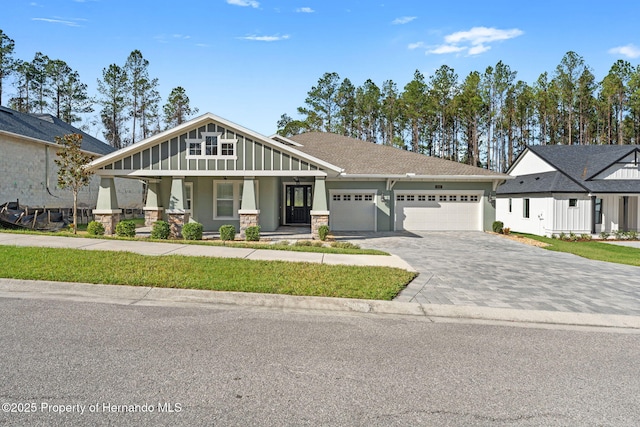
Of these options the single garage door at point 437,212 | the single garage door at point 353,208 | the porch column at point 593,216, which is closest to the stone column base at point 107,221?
the single garage door at point 353,208

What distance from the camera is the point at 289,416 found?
3.11 m

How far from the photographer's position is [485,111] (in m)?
46.2

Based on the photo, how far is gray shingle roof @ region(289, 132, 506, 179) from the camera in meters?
20.3

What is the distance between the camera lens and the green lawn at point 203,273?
7.00 metres

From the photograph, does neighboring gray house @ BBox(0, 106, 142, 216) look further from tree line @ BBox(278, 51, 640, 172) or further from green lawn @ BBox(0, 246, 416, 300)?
tree line @ BBox(278, 51, 640, 172)

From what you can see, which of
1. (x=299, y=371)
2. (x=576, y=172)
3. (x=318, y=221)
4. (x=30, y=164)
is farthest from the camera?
(x=576, y=172)

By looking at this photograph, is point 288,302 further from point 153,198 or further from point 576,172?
point 576,172

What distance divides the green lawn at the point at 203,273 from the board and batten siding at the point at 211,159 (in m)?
6.43

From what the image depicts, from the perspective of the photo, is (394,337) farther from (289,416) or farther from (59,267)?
(59,267)

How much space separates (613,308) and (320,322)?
523cm

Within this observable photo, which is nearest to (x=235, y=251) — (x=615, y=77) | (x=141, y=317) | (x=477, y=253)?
(x=141, y=317)

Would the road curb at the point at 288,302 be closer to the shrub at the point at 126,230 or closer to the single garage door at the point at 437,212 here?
the shrub at the point at 126,230

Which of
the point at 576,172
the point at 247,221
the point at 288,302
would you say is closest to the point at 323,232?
the point at 247,221

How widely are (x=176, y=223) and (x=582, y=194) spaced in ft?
67.5
